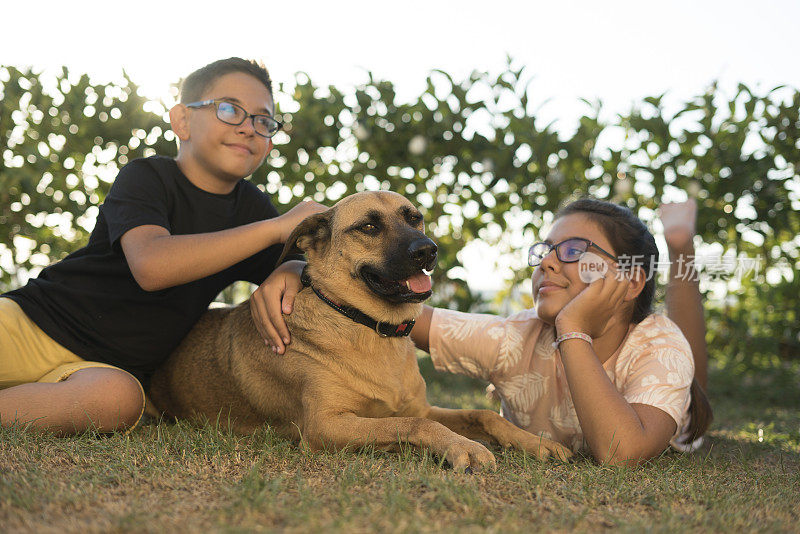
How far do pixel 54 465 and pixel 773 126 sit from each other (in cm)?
509

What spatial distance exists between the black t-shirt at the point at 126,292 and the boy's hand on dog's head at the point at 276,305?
479 mm

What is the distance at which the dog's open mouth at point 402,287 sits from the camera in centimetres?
274

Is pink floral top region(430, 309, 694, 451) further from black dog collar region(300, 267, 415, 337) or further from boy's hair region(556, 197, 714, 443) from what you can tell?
black dog collar region(300, 267, 415, 337)

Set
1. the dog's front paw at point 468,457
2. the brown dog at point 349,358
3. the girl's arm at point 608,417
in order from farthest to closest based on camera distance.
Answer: the brown dog at point 349,358, the girl's arm at point 608,417, the dog's front paw at point 468,457

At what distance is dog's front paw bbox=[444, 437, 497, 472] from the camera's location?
7.39 ft

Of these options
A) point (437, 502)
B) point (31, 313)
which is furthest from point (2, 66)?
point (437, 502)

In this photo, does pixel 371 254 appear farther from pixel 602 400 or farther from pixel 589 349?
pixel 602 400

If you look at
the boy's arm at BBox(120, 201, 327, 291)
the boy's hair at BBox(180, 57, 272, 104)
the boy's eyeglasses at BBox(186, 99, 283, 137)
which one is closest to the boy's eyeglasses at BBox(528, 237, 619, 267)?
the boy's arm at BBox(120, 201, 327, 291)

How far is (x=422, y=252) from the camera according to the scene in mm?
2701

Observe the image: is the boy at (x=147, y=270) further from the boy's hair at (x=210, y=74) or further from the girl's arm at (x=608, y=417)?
the girl's arm at (x=608, y=417)

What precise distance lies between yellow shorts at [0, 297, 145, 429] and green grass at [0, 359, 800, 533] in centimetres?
52

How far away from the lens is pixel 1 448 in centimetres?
231

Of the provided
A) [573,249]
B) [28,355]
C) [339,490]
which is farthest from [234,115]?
[339,490]

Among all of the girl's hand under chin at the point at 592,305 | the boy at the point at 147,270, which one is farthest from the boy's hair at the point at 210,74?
the girl's hand under chin at the point at 592,305
